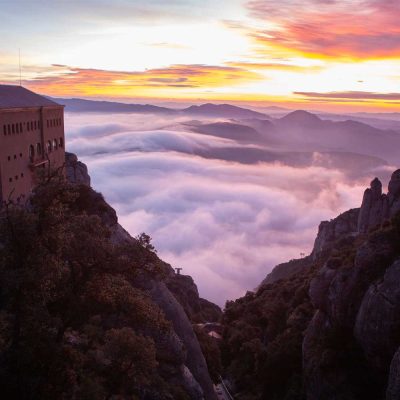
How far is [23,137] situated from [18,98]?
5914 millimetres

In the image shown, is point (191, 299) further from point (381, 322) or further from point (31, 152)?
point (381, 322)

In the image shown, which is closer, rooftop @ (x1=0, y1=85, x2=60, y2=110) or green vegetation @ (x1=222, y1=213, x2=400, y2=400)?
green vegetation @ (x1=222, y1=213, x2=400, y2=400)

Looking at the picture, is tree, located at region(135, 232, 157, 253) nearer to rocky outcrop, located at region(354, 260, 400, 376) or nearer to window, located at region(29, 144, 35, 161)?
rocky outcrop, located at region(354, 260, 400, 376)

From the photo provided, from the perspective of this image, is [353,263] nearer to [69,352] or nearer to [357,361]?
[357,361]

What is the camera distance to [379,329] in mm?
29406

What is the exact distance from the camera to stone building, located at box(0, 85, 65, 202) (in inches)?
1917

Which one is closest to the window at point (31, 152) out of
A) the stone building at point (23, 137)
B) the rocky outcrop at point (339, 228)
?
the stone building at point (23, 137)

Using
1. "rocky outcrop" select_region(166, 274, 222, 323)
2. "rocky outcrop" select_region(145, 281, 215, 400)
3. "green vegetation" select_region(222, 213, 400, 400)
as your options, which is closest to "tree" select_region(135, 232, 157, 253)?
"rocky outcrop" select_region(145, 281, 215, 400)

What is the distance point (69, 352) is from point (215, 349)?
28.8 metres

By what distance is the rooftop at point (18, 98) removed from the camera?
51.4 metres

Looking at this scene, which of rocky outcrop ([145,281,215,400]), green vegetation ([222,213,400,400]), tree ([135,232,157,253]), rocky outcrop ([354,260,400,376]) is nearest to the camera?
tree ([135,232,157,253])

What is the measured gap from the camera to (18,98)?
5584cm

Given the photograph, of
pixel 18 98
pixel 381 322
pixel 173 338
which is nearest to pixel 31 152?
pixel 18 98

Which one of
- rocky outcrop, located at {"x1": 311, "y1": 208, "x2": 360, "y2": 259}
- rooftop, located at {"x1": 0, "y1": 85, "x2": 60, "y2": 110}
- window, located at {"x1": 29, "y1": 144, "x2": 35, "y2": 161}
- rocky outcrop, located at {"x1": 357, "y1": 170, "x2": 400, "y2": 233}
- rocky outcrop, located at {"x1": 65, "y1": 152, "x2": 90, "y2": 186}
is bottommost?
rocky outcrop, located at {"x1": 311, "y1": 208, "x2": 360, "y2": 259}
